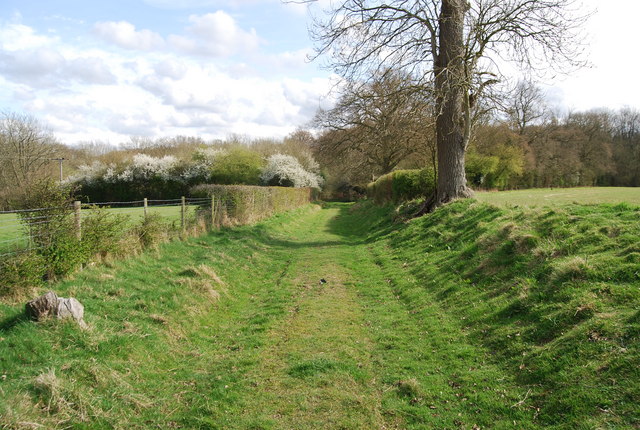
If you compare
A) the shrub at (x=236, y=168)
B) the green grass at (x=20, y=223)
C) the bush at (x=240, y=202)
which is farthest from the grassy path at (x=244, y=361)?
the shrub at (x=236, y=168)

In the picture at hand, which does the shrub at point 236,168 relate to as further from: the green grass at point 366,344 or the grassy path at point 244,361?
the grassy path at point 244,361

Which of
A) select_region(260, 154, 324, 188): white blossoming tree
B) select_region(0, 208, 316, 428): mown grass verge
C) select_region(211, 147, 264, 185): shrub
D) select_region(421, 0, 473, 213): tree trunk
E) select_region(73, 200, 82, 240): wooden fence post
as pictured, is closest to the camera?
select_region(0, 208, 316, 428): mown grass verge

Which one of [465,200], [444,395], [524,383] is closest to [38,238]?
[444,395]

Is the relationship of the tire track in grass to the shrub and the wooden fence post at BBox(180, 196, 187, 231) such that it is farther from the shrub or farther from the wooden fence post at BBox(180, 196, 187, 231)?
the shrub

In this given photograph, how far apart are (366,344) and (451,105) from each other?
11.3 metres

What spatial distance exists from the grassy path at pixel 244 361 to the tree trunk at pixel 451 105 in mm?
7028

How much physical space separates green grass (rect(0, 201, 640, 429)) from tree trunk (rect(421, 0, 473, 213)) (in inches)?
206

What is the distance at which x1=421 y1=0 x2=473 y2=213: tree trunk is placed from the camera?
1366cm

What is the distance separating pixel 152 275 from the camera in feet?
29.3

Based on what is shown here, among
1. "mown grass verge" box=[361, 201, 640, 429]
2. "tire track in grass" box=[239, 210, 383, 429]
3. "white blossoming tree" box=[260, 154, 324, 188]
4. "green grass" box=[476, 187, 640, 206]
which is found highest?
"white blossoming tree" box=[260, 154, 324, 188]

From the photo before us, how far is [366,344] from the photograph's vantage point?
20.2 feet

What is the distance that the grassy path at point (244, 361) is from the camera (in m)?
4.14

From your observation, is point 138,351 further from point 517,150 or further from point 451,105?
point 517,150

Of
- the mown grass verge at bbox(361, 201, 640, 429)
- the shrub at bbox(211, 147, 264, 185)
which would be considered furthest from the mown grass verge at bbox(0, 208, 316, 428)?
the shrub at bbox(211, 147, 264, 185)
